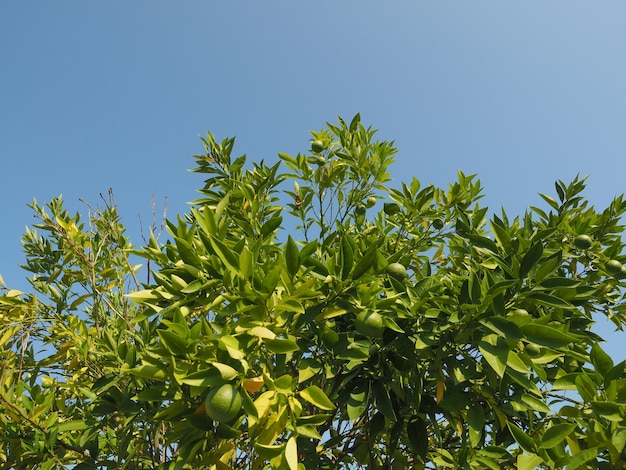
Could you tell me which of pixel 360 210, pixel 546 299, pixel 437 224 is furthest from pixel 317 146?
pixel 546 299

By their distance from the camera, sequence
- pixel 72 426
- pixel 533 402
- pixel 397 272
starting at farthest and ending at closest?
pixel 72 426
pixel 397 272
pixel 533 402

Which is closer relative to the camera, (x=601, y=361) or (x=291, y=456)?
(x=291, y=456)

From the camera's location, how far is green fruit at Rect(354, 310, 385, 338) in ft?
5.74

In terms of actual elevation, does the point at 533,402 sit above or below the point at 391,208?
below

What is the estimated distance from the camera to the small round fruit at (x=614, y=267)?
9.21 ft

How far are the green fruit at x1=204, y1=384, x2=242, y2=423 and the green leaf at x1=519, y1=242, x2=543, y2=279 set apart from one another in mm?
1190

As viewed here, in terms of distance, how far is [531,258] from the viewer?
179cm

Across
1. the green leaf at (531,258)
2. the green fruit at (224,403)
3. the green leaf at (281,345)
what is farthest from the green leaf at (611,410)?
the green fruit at (224,403)

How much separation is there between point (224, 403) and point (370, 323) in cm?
64

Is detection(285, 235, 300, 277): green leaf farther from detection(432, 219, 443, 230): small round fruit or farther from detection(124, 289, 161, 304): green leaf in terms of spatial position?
detection(432, 219, 443, 230): small round fruit

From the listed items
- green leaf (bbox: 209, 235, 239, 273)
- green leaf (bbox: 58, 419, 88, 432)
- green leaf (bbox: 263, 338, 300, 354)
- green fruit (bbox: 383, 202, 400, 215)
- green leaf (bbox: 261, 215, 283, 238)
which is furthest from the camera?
green fruit (bbox: 383, 202, 400, 215)

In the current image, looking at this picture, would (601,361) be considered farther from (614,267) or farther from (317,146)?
(317,146)

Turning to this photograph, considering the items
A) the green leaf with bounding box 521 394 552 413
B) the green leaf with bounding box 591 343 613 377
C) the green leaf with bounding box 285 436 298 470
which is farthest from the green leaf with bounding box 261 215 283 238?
the green leaf with bounding box 591 343 613 377

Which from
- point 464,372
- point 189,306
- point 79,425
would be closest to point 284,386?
point 189,306
